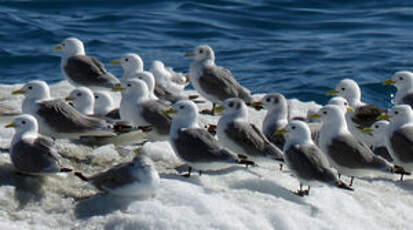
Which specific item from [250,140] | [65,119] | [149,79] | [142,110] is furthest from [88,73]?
[250,140]

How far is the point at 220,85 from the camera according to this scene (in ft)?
38.1

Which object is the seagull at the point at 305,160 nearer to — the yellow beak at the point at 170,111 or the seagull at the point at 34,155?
the yellow beak at the point at 170,111

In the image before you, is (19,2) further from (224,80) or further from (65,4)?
(224,80)

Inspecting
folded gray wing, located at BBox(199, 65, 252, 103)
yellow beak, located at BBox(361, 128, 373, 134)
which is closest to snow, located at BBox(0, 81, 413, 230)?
yellow beak, located at BBox(361, 128, 373, 134)

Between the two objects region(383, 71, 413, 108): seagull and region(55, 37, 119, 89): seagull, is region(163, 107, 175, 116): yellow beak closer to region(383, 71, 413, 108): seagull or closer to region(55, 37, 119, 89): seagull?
region(55, 37, 119, 89): seagull

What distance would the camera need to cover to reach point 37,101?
32.1 feet

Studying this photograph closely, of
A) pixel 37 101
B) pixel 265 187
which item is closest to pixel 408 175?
pixel 265 187

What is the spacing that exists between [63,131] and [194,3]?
1623 cm

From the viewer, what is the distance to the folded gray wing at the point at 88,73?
1215cm

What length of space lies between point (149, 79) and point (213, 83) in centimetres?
91

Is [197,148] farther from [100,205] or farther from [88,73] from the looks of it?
[88,73]

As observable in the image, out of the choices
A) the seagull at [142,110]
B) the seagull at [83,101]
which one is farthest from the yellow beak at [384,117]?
the seagull at [83,101]

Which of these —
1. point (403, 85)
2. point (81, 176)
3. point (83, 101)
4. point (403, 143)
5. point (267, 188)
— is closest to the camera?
point (81, 176)

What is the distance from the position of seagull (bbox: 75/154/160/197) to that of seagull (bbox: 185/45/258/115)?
372 cm
